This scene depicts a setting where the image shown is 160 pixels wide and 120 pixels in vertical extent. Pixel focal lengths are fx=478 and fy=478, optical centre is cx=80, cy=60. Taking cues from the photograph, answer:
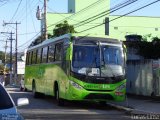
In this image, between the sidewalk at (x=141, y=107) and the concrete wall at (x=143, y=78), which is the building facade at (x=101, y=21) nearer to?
the concrete wall at (x=143, y=78)

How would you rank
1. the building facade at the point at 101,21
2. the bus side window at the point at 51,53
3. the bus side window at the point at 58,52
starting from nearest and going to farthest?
the bus side window at the point at 58,52 < the bus side window at the point at 51,53 < the building facade at the point at 101,21

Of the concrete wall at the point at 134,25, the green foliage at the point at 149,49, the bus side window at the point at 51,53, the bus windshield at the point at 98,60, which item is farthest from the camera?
the concrete wall at the point at 134,25

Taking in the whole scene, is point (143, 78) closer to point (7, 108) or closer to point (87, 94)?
point (87, 94)

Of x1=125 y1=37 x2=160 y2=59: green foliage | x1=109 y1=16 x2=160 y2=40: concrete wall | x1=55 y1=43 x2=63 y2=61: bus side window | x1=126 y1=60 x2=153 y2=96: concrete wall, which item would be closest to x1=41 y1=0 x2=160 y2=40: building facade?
x1=109 y1=16 x2=160 y2=40: concrete wall

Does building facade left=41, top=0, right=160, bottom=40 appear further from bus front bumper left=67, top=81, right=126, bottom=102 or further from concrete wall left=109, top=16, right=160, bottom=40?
bus front bumper left=67, top=81, right=126, bottom=102

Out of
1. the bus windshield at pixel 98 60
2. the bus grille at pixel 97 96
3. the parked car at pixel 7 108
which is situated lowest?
the bus grille at pixel 97 96

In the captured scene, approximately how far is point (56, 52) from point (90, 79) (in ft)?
10.9

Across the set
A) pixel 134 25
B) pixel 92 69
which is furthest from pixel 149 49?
pixel 134 25

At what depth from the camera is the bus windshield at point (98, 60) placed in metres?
21.2

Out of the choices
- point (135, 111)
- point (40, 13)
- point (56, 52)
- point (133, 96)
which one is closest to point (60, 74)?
point (56, 52)

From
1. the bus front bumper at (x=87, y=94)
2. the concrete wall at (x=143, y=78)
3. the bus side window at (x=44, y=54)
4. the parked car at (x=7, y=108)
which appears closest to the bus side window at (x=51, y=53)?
the bus side window at (x=44, y=54)

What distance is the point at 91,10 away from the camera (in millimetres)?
85750

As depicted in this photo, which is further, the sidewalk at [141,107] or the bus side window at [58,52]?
the bus side window at [58,52]

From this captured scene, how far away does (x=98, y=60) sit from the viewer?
21344 millimetres
